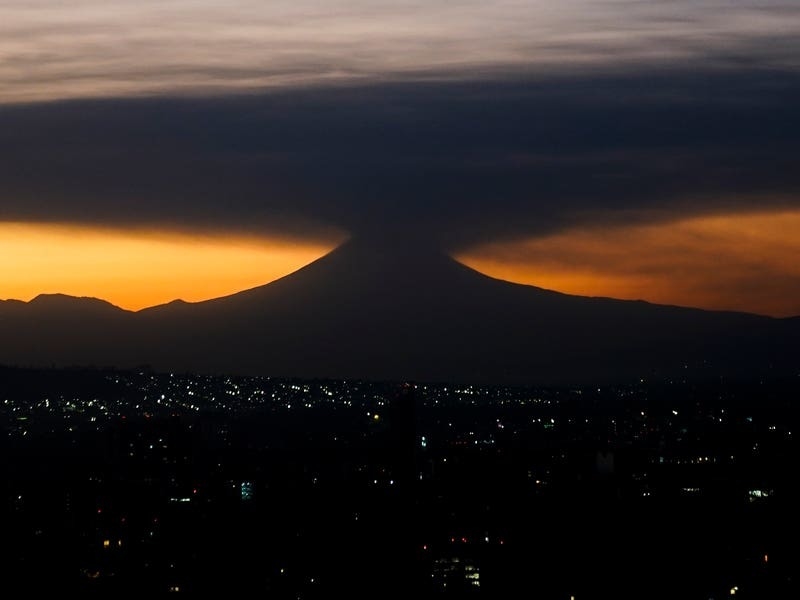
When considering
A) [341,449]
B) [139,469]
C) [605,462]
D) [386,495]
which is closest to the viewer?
[386,495]

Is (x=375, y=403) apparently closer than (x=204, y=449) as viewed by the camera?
No

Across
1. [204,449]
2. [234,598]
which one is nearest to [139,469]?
[204,449]

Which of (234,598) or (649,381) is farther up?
(649,381)

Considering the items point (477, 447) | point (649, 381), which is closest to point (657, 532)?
point (477, 447)

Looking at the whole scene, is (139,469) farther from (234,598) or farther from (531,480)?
(234,598)

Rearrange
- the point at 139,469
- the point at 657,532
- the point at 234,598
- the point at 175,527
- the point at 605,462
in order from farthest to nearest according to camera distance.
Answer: the point at 139,469
the point at 605,462
the point at 175,527
the point at 657,532
the point at 234,598

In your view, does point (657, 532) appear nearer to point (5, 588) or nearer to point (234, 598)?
point (234, 598)
